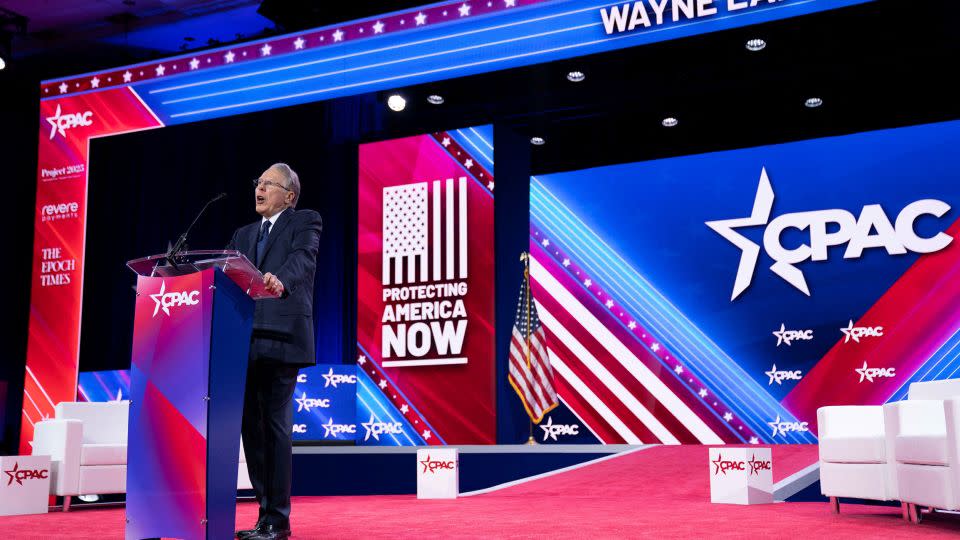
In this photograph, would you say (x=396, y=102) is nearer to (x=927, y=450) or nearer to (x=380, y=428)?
(x=380, y=428)

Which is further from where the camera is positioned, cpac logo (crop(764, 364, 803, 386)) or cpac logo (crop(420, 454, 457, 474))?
cpac logo (crop(764, 364, 803, 386))

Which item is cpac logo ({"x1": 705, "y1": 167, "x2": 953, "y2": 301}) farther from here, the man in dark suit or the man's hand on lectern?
the man's hand on lectern

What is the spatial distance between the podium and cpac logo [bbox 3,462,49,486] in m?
2.52

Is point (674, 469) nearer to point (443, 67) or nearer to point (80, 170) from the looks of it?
point (443, 67)

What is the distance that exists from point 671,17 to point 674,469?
3.25m

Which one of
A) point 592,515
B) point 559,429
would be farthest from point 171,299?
point 559,429

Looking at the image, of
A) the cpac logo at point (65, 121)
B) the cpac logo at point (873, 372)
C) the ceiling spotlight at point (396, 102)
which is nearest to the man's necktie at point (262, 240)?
the ceiling spotlight at point (396, 102)

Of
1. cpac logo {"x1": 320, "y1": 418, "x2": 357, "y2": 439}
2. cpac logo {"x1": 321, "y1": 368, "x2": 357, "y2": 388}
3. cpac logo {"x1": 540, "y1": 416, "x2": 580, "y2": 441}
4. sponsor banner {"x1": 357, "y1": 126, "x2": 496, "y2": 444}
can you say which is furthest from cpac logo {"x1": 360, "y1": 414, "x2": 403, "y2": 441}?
cpac logo {"x1": 540, "y1": 416, "x2": 580, "y2": 441}

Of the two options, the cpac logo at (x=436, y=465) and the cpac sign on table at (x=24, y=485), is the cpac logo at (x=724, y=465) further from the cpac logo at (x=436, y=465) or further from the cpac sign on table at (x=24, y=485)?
the cpac sign on table at (x=24, y=485)

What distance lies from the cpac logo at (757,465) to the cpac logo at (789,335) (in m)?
3.56

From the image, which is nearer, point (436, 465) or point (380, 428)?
point (436, 465)

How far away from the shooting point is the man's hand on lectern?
109 inches

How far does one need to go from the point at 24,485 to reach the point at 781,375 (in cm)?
590

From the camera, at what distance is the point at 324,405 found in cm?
796
